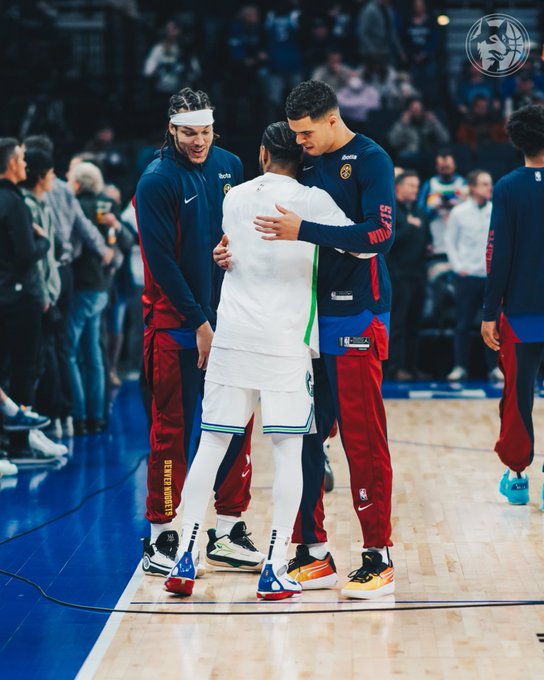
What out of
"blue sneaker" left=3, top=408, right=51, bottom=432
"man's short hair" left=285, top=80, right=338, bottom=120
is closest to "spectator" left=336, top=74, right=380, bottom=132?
"blue sneaker" left=3, top=408, right=51, bottom=432

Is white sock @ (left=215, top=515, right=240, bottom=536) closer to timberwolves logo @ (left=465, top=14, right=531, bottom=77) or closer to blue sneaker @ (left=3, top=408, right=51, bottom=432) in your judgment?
blue sneaker @ (left=3, top=408, right=51, bottom=432)

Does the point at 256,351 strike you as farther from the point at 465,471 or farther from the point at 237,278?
the point at 465,471

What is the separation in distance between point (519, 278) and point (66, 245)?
3.49m

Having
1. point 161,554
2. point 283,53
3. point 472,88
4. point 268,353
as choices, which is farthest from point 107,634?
point 283,53

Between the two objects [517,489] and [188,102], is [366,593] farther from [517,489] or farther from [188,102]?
[188,102]

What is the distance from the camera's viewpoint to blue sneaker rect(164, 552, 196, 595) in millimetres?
4641

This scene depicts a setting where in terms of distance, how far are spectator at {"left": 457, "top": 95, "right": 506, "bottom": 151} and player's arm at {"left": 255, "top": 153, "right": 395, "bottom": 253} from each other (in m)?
10.0

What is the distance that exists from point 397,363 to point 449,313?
101 centimetres

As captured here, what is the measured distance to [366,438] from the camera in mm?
4645

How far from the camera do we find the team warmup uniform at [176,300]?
498 cm

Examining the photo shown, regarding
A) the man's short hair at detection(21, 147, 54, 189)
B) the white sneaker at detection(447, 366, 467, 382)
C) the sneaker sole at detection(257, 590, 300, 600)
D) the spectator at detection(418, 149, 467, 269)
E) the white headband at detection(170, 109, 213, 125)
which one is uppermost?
the white headband at detection(170, 109, 213, 125)

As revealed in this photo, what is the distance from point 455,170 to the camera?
43.1ft

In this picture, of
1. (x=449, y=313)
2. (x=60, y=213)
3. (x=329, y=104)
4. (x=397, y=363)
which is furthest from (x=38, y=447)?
(x=449, y=313)

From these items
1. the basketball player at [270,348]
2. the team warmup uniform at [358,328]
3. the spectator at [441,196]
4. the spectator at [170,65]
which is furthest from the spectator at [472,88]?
the basketball player at [270,348]
